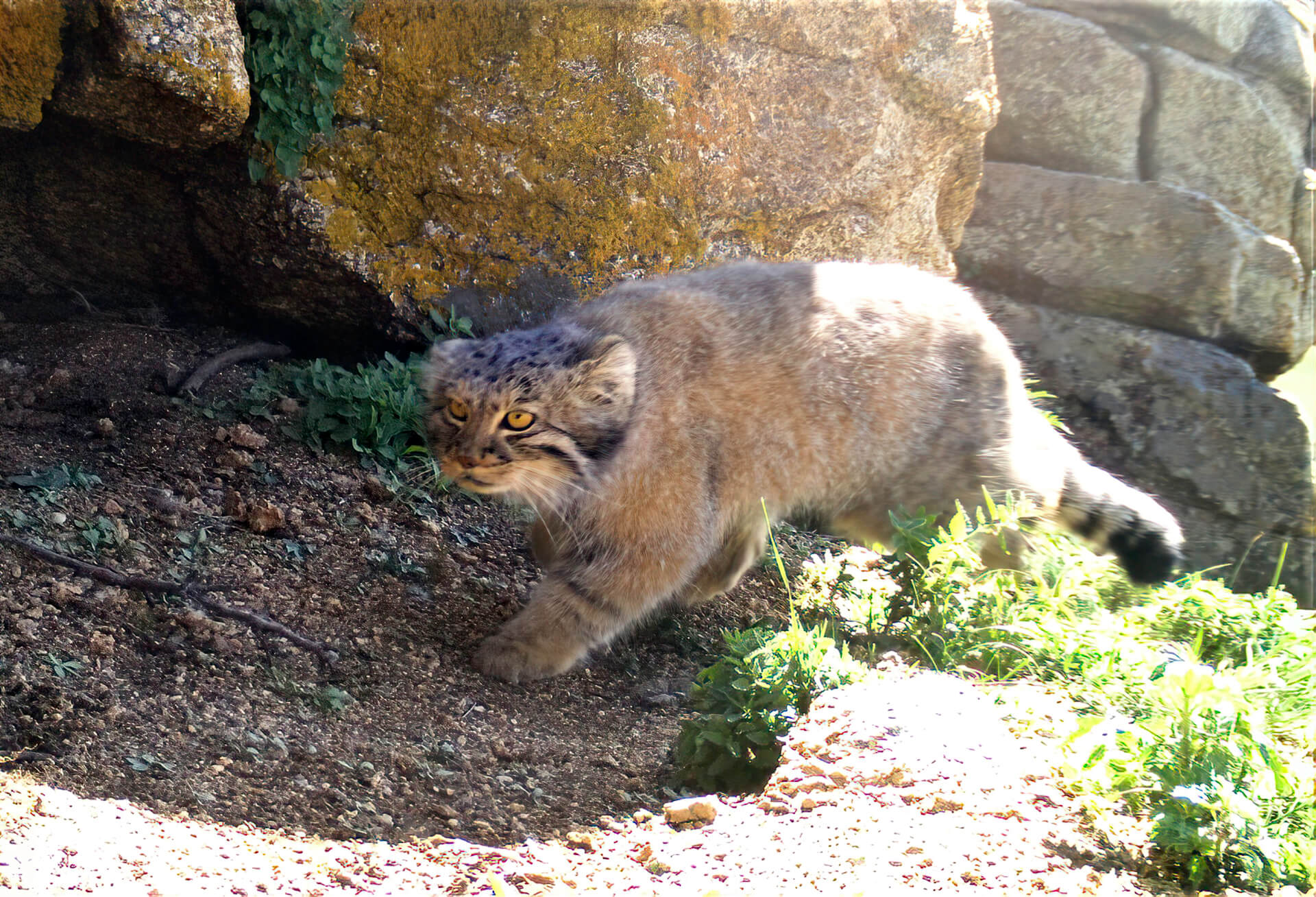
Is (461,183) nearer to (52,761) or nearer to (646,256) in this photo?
(646,256)

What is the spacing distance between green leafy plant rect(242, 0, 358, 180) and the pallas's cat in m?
1.61

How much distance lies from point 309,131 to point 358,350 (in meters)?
1.18

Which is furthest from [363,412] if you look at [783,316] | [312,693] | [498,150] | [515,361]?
[783,316]

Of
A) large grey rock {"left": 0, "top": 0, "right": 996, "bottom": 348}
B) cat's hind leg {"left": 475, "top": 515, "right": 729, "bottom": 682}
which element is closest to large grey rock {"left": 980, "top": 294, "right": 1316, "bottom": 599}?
large grey rock {"left": 0, "top": 0, "right": 996, "bottom": 348}

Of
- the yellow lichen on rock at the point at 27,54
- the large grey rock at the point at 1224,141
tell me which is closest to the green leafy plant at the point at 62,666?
the yellow lichen on rock at the point at 27,54

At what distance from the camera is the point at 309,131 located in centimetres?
482

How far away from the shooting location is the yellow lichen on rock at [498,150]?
5.02 m

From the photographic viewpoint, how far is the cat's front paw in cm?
378

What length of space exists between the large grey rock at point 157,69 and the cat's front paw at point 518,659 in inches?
104

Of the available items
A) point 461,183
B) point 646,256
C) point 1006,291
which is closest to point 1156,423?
point 1006,291

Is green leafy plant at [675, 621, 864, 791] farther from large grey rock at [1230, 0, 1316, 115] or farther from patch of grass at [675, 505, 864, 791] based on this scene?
large grey rock at [1230, 0, 1316, 115]

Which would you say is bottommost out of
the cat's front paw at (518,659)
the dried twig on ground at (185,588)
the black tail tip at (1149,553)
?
the cat's front paw at (518,659)

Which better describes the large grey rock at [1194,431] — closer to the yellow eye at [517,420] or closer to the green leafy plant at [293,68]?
the yellow eye at [517,420]

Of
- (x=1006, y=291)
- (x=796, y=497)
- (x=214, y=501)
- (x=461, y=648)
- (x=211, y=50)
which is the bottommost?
(x=461, y=648)
